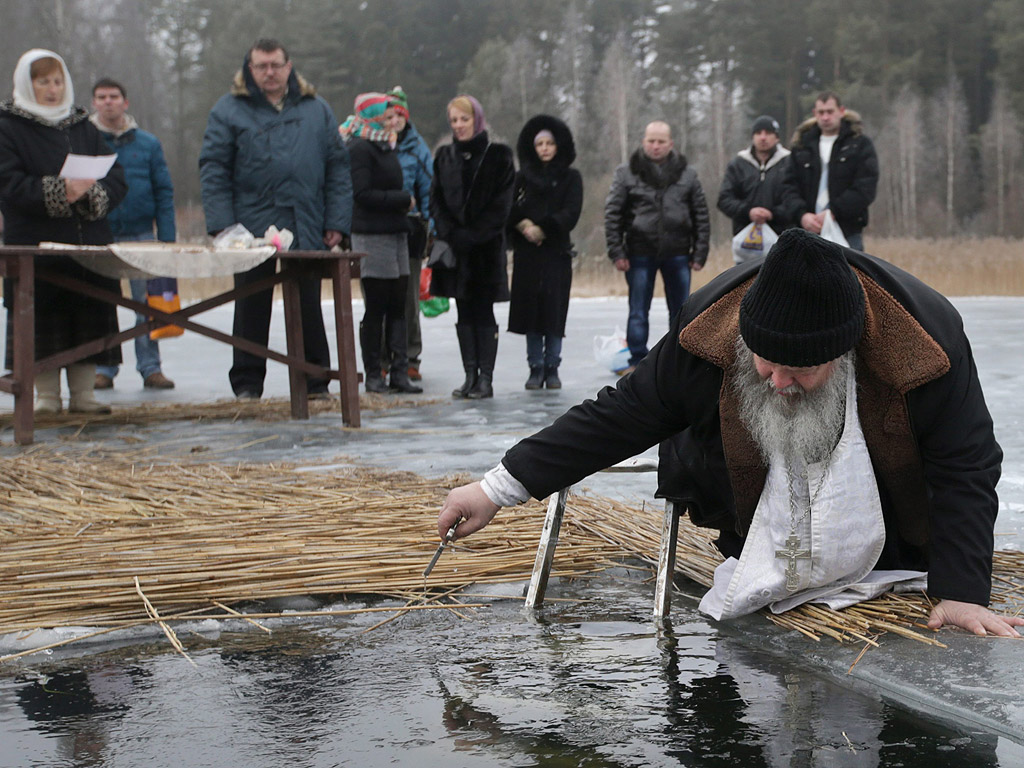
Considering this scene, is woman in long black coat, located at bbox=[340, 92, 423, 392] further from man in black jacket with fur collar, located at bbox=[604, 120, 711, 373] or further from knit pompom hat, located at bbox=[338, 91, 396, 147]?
man in black jacket with fur collar, located at bbox=[604, 120, 711, 373]

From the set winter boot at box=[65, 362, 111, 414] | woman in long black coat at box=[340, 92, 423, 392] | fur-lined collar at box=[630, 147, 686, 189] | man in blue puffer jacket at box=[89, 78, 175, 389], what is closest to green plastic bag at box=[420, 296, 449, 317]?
woman in long black coat at box=[340, 92, 423, 392]

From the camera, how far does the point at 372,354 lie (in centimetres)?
767

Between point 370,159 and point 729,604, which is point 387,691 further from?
point 370,159

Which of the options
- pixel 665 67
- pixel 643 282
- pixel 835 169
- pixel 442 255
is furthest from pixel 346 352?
pixel 665 67

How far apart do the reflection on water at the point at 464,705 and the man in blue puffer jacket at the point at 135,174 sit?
5.58 meters

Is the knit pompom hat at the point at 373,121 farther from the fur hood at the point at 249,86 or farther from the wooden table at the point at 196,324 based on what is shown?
the wooden table at the point at 196,324

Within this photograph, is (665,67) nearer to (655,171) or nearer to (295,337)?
(655,171)

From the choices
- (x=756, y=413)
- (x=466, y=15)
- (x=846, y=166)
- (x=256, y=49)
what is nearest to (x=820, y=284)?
(x=756, y=413)

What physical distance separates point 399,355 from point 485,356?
0.59 metres

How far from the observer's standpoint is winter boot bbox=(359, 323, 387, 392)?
7539 millimetres

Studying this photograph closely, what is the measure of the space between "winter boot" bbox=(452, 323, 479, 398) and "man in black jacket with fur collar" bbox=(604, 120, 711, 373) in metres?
1.28

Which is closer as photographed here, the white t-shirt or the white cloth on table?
the white cloth on table

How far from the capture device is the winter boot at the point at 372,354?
24.7 feet

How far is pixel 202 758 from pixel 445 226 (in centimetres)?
552
